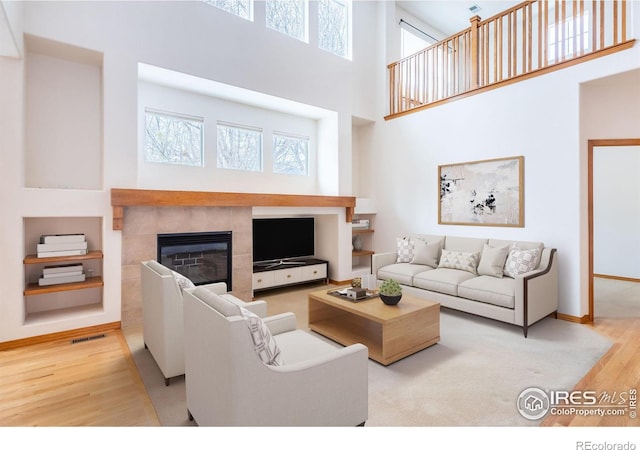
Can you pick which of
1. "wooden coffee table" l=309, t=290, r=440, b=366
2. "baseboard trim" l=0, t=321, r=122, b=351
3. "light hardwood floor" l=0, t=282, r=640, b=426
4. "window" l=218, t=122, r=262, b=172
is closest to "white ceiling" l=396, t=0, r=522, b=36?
"window" l=218, t=122, r=262, b=172

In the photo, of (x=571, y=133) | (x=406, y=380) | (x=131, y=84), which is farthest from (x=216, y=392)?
(x=571, y=133)

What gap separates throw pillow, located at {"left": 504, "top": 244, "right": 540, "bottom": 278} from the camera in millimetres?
3740

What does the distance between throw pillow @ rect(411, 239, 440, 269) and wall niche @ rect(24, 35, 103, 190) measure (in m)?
4.33

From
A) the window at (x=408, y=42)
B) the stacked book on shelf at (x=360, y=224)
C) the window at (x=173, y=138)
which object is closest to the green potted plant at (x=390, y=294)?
the stacked book on shelf at (x=360, y=224)

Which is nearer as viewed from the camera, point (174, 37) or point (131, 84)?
point (131, 84)

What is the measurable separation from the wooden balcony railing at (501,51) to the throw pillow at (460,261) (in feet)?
8.01

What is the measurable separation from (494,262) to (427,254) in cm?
98

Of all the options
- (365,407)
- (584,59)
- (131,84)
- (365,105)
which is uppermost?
(365,105)

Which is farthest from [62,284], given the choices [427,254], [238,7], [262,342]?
[427,254]

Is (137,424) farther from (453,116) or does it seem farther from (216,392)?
(453,116)

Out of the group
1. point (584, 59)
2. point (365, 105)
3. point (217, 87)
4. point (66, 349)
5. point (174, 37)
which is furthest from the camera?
point (365, 105)

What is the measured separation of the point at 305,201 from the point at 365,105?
248cm

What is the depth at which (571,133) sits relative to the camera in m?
3.85

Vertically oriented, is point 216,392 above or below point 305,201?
below
